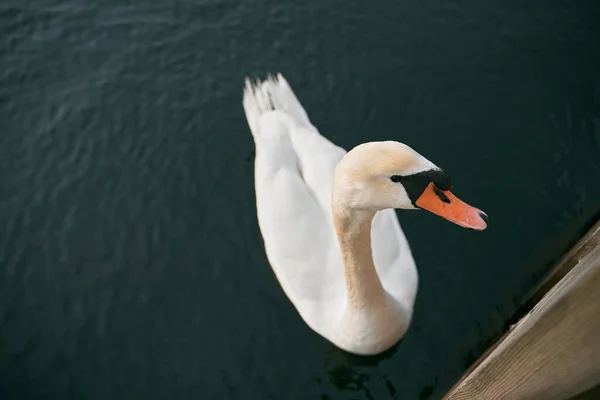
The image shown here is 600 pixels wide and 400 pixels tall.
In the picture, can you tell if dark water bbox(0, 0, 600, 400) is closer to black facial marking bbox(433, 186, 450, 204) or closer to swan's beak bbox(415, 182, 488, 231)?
swan's beak bbox(415, 182, 488, 231)

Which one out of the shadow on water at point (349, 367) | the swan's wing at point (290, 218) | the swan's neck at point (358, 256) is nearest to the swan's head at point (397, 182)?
the swan's neck at point (358, 256)

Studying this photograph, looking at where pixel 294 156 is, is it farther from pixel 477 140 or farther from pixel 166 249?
pixel 477 140

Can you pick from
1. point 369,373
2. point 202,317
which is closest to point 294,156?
point 202,317

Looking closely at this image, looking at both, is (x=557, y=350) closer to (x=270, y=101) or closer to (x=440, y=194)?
(x=440, y=194)

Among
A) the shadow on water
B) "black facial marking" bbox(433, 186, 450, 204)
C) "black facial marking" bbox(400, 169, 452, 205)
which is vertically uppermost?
"black facial marking" bbox(400, 169, 452, 205)

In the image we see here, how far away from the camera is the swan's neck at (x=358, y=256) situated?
442 cm

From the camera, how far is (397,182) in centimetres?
400

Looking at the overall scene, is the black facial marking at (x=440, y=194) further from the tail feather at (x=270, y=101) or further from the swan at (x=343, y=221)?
the tail feather at (x=270, y=101)

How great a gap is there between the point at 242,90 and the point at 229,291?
2.61 m

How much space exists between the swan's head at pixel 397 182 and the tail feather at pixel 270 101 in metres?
2.85

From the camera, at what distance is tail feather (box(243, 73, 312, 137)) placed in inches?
274

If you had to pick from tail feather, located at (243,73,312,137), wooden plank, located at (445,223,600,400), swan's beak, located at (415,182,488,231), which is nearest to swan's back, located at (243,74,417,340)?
tail feather, located at (243,73,312,137)

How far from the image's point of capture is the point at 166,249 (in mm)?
6418

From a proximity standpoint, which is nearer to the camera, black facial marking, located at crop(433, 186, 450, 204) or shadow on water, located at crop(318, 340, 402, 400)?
black facial marking, located at crop(433, 186, 450, 204)
